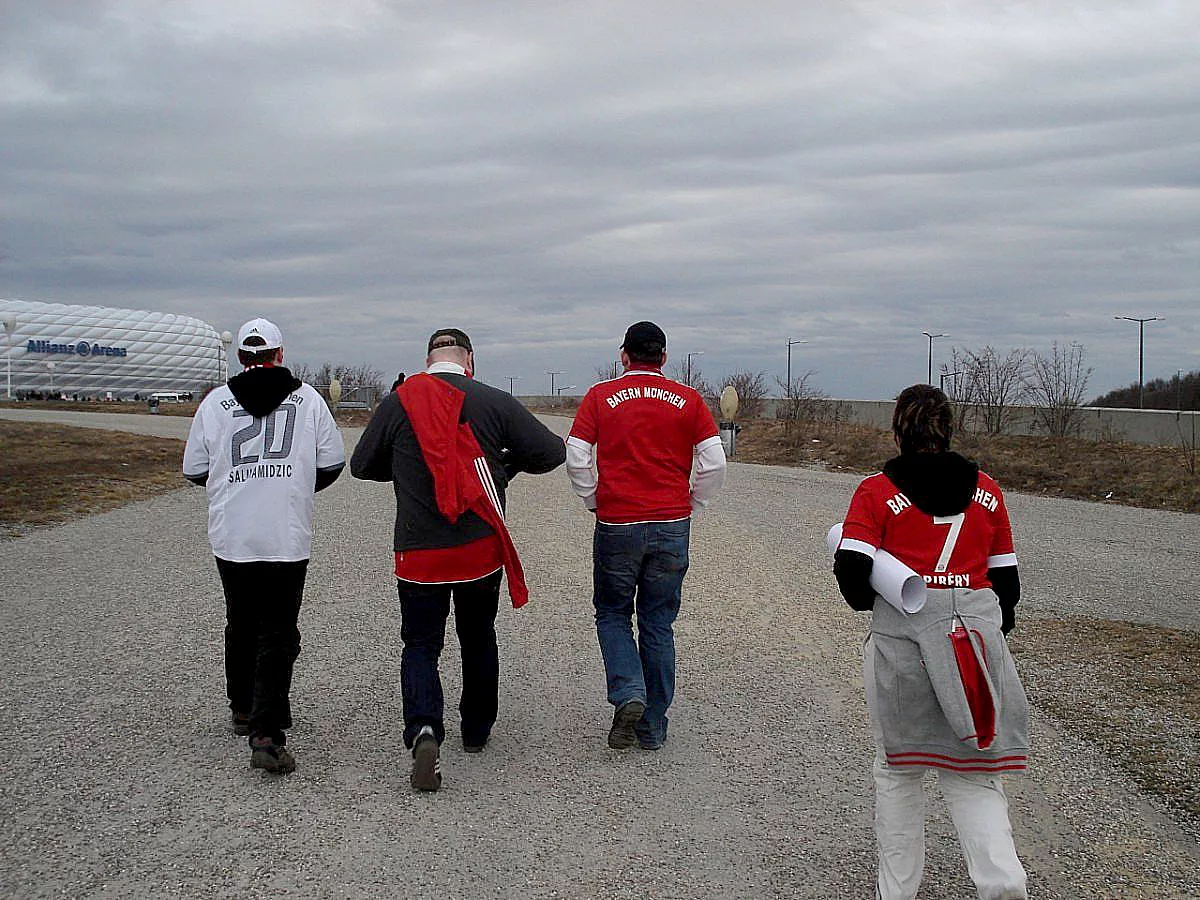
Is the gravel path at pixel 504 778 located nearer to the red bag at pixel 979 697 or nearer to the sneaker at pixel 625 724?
the sneaker at pixel 625 724

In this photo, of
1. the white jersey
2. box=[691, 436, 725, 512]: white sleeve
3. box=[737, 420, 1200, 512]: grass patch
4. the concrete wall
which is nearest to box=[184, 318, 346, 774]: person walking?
the white jersey

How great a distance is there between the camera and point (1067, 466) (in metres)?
22.8

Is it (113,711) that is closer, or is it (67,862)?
(67,862)

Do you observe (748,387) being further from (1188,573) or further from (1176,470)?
(1188,573)

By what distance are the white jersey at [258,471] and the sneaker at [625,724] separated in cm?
164

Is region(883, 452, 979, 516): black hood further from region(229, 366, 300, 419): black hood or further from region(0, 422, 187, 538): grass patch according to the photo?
region(0, 422, 187, 538): grass patch

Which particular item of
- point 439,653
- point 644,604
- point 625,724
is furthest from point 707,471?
point 439,653

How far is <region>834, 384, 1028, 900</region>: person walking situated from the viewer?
3521 millimetres

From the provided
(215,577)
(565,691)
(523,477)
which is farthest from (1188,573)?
(523,477)

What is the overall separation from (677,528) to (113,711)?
3076 millimetres

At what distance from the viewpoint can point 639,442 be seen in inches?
221

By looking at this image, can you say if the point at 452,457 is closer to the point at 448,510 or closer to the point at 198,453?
the point at 448,510

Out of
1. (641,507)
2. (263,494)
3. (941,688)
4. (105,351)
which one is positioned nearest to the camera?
(941,688)

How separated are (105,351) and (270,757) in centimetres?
12841
